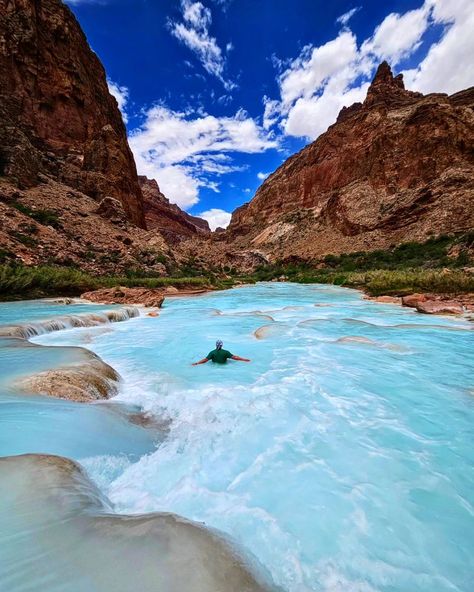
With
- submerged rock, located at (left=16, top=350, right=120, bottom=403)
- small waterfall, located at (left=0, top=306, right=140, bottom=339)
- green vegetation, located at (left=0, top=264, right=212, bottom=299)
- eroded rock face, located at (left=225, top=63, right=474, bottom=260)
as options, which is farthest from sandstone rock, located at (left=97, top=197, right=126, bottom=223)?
submerged rock, located at (left=16, top=350, right=120, bottom=403)

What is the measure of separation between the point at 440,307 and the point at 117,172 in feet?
124

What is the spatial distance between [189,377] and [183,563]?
4.05 meters

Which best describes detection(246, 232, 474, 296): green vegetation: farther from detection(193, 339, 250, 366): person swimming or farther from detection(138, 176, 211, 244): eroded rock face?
detection(138, 176, 211, 244): eroded rock face

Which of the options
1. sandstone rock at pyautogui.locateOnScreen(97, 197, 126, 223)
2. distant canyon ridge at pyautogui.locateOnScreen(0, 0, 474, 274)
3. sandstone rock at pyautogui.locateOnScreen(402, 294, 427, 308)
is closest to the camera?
sandstone rock at pyautogui.locateOnScreen(402, 294, 427, 308)

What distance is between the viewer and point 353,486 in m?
2.83

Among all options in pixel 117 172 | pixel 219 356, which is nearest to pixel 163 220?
pixel 117 172

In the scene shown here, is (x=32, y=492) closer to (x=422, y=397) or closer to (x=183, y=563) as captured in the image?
(x=183, y=563)

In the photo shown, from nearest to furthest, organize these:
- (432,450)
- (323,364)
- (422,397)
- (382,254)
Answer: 1. (432,450)
2. (422,397)
3. (323,364)
4. (382,254)

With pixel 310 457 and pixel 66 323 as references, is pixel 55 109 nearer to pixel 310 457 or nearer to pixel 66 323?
pixel 66 323

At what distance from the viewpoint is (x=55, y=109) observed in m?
35.8

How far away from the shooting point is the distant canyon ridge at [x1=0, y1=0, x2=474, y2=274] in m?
25.6

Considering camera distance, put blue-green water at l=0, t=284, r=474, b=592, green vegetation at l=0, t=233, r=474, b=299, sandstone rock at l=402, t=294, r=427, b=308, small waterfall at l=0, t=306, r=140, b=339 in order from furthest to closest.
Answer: green vegetation at l=0, t=233, r=474, b=299, sandstone rock at l=402, t=294, r=427, b=308, small waterfall at l=0, t=306, r=140, b=339, blue-green water at l=0, t=284, r=474, b=592

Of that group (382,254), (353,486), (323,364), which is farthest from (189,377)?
(382,254)

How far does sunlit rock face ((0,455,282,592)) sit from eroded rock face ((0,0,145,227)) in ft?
101
